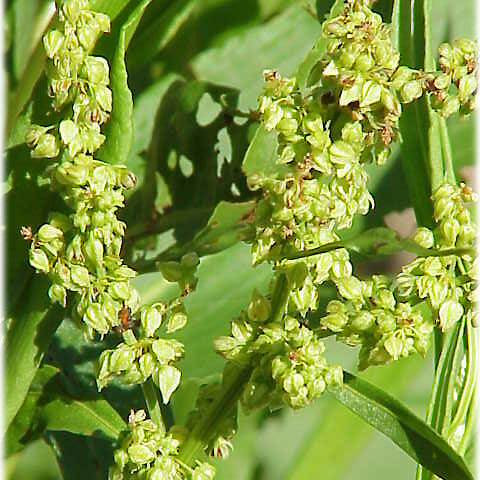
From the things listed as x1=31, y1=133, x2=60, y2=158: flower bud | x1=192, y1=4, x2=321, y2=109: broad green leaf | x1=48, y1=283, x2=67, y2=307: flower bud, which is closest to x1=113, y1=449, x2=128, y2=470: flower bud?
x1=48, y1=283, x2=67, y2=307: flower bud

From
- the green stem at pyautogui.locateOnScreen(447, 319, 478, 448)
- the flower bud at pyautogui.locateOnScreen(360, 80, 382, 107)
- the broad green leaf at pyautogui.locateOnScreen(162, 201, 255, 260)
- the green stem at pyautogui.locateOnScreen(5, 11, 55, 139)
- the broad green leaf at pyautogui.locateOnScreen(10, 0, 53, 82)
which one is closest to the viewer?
the flower bud at pyautogui.locateOnScreen(360, 80, 382, 107)

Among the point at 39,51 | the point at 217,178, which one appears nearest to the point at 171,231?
the point at 217,178

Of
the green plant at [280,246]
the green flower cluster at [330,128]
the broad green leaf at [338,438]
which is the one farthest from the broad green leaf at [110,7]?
the broad green leaf at [338,438]

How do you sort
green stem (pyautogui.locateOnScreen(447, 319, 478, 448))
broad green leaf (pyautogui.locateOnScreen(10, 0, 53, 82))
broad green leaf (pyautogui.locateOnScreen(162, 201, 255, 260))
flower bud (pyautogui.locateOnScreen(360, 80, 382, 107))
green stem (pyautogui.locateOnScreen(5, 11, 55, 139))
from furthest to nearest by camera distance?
broad green leaf (pyautogui.locateOnScreen(10, 0, 53, 82)) → green stem (pyautogui.locateOnScreen(5, 11, 55, 139)) → broad green leaf (pyautogui.locateOnScreen(162, 201, 255, 260)) → green stem (pyautogui.locateOnScreen(447, 319, 478, 448)) → flower bud (pyautogui.locateOnScreen(360, 80, 382, 107))

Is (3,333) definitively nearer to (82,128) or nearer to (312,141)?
(82,128)

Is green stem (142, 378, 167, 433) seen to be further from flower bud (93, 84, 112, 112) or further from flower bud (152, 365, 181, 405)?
flower bud (93, 84, 112, 112)

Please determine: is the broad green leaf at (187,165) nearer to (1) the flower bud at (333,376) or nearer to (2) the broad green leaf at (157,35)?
(2) the broad green leaf at (157,35)

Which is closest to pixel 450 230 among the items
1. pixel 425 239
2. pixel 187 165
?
pixel 425 239
